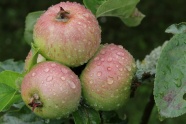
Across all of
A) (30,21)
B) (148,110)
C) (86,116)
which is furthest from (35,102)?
(148,110)

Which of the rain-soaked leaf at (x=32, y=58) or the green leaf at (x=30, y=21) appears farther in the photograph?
the green leaf at (x=30, y=21)

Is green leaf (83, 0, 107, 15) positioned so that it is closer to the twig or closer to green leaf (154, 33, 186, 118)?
green leaf (154, 33, 186, 118)

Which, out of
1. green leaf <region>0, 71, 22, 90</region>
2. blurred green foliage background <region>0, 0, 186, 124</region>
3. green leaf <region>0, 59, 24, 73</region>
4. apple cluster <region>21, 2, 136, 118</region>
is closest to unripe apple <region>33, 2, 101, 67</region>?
apple cluster <region>21, 2, 136, 118</region>

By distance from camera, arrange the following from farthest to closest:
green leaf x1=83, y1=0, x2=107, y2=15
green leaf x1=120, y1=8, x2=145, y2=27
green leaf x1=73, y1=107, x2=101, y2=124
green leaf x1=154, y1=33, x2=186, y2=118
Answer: green leaf x1=120, y1=8, x2=145, y2=27 < green leaf x1=83, y1=0, x2=107, y2=15 < green leaf x1=73, y1=107, x2=101, y2=124 < green leaf x1=154, y1=33, x2=186, y2=118

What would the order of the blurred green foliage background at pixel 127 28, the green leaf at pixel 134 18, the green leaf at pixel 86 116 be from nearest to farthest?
the green leaf at pixel 86 116 < the green leaf at pixel 134 18 < the blurred green foliage background at pixel 127 28

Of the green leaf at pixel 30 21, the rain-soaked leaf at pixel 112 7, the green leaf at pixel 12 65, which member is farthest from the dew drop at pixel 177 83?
the green leaf at pixel 12 65

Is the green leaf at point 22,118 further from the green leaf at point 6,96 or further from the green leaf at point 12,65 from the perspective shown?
the green leaf at point 12,65
